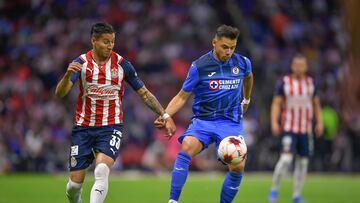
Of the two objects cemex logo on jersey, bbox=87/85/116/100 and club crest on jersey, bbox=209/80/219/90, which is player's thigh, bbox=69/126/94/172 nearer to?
cemex logo on jersey, bbox=87/85/116/100

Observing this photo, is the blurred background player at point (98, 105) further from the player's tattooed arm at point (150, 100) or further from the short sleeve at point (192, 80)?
the short sleeve at point (192, 80)

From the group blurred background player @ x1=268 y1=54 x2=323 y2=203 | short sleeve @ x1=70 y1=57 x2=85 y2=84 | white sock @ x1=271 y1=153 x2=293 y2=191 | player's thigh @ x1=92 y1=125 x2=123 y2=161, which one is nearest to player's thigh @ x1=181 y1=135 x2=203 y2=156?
player's thigh @ x1=92 y1=125 x2=123 y2=161

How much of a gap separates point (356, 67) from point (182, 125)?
1857 centimetres

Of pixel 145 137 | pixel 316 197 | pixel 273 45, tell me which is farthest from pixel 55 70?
pixel 316 197

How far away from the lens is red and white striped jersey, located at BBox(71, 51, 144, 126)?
6844 millimetres

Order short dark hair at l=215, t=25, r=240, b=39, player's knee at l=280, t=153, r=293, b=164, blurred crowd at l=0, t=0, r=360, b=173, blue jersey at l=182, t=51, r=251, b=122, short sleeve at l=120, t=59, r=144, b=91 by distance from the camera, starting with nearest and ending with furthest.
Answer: short sleeve at l=120, t=59, r=144, b=91 → short dark hair at l=215, t=25, r=240, b=39 → blue jersey at l=182, t=51, r=251, b=122 → player's knee at l=280, t=153, r=293, b=164 → blurred crowd at l=0, t=0, r=360, b=173

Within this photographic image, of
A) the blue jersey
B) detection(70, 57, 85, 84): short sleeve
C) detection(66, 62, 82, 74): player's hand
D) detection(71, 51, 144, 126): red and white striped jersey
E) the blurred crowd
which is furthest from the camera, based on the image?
the blurred crowd

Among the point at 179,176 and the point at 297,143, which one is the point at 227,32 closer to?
the point at 179,176

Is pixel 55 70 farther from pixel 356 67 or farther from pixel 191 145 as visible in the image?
pixel 356 67

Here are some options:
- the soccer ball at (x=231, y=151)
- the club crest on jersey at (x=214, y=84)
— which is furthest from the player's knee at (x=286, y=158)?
the soccer ball at (x=231, y=151)

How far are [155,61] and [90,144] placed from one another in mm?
15008

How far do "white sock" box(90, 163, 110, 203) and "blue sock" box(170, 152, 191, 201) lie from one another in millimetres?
827

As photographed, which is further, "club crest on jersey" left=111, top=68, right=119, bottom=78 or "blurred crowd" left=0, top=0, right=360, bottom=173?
"blurred crowd" left=0, top=0, right=360, bottom=173

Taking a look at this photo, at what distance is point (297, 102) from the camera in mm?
11523
